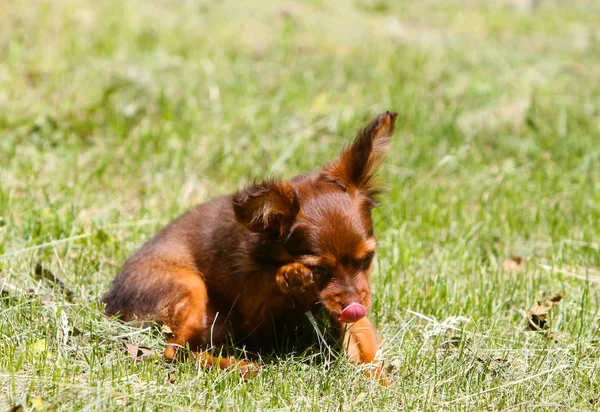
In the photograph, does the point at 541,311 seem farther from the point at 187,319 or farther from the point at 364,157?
the point at 187,319

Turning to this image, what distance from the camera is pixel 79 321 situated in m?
4.65

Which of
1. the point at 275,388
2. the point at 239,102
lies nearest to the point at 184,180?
the point at 239,102

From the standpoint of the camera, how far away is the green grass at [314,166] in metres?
4.22

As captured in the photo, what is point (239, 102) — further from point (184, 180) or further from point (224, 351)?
point (224, 351)

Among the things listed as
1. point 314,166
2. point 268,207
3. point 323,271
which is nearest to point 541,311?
point 323,271

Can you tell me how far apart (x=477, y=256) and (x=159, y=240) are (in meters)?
2.27

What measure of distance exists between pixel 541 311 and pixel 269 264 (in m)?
1.77

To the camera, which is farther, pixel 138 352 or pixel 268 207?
pixel 138 352

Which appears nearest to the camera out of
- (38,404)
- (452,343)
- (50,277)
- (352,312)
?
(38,404)

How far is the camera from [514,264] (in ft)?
19.9

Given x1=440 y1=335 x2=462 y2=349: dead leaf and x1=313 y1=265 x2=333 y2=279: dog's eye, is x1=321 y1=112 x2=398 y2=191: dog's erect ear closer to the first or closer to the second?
x1=313 y1=265 x2=333 y2=279: dog's eye

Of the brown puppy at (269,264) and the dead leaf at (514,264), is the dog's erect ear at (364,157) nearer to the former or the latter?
the brown puppy at (269,264)

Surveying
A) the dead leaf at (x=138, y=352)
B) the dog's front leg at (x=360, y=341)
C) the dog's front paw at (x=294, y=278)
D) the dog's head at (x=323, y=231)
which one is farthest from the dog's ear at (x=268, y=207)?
the dead leaf at (x=138, y=352)

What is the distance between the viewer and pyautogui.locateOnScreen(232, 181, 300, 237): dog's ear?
4176 millimetres
